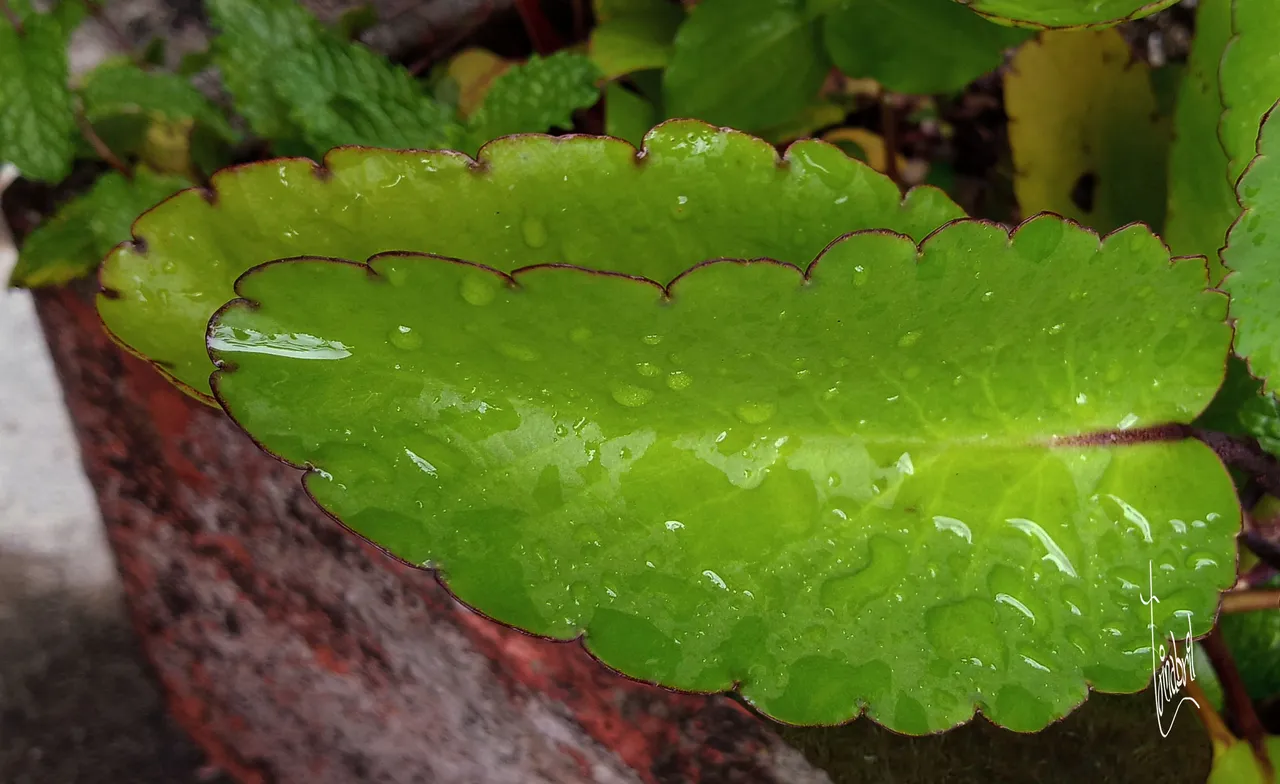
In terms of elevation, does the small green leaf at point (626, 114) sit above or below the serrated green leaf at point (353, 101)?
below

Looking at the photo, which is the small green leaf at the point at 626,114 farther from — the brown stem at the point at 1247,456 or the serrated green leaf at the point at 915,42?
the brown stem at the point at 1247,456

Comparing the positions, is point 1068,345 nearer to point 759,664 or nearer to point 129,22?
point 759,664

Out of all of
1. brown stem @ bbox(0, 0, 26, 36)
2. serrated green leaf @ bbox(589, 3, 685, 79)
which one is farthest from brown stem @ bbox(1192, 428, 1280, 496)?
brown stem @ bbox(0, 0, 26, 36)

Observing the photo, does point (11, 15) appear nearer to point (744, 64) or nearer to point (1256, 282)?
point (744, 64)

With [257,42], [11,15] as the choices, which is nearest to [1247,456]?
[257,42]

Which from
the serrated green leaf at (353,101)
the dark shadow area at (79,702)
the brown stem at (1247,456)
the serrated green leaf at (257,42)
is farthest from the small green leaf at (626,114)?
the dark shadow area at (79,702)

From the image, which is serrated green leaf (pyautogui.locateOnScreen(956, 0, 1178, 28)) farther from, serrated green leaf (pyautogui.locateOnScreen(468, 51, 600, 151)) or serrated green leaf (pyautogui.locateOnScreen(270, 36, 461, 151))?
serrated green leaf (pyautogui.locateOnScreen(270, 36, 461, 151))

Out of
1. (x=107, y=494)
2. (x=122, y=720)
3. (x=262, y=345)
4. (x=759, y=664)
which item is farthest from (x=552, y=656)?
(x=122, y=720)
